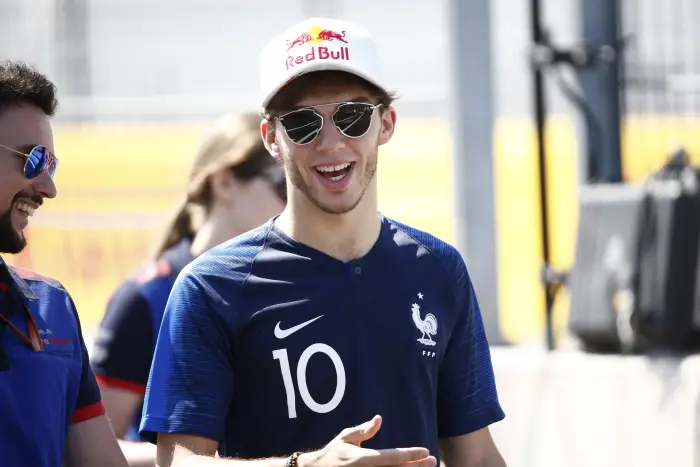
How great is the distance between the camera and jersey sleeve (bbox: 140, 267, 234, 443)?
2604 mm

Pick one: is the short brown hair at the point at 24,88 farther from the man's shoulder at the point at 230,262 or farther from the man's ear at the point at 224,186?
the man's ear at the point at 224,186

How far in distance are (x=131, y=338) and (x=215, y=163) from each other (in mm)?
676

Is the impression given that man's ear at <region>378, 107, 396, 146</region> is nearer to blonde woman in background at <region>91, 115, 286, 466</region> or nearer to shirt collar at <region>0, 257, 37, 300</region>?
shirt collar at <region>0, 257, 37, 300</region>

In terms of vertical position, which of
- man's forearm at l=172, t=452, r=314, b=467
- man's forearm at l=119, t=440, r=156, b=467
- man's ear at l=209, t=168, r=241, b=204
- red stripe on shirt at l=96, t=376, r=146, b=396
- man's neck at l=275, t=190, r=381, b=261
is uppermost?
man's ear at l=209, t=168, r=241, b=204

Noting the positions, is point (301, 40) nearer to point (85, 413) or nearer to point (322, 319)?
point (322, 319)

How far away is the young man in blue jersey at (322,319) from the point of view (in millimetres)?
2641

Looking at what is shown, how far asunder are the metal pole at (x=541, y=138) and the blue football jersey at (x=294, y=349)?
390 centimetres

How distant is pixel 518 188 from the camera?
1005 cm

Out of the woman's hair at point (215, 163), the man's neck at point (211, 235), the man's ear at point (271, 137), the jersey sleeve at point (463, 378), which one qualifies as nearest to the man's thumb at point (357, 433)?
the jersey sleeve at point (463, 378)

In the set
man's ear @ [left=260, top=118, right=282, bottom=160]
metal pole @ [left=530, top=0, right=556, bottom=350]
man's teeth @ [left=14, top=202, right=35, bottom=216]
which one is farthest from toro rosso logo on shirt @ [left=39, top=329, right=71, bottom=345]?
metal pole @ [left=530, top=0, right=556, bottom=350]

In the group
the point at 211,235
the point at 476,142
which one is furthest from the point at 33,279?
the point at 476,142

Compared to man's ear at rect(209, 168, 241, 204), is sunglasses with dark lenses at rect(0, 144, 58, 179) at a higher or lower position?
higher

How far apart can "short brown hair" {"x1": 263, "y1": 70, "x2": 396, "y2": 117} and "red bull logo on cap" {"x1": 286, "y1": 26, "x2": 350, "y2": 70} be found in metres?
0.04

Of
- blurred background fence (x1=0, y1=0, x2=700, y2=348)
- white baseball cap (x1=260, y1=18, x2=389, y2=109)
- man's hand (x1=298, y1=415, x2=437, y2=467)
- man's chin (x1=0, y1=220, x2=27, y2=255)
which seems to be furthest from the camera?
blurred background fence (x1=0, y1=0, x2=700, y2=348)
